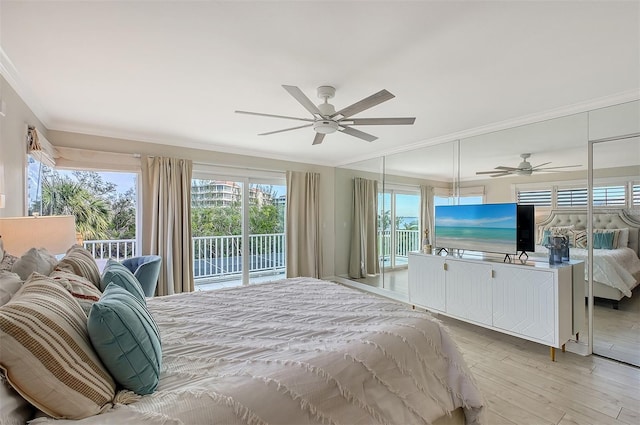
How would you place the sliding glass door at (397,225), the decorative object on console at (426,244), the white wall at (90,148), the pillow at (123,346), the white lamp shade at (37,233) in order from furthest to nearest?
the sliding glass door at (397,225), the decorative object on console at (426,244), the white wall at (90,148), the white lamp shade at (37,233), the pillow at (123,346)

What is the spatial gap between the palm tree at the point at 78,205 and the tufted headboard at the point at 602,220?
220 inches

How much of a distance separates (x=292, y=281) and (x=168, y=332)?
1320mm

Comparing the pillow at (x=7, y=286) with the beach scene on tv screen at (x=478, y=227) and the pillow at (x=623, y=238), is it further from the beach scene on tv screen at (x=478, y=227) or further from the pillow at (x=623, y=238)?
the pillow at (x=623, y=238)

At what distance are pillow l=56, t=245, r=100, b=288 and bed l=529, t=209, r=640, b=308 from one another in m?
4.21

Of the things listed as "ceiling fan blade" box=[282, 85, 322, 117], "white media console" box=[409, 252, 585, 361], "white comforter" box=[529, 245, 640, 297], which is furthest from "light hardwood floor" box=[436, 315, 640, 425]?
"ceiling fan blade" box=[282, 85, 322, 117]

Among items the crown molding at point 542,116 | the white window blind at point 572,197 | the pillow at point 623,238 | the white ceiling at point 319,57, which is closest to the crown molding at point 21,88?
the white ceiling at point 319,57

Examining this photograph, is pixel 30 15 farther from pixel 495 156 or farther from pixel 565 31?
pixel 495 156

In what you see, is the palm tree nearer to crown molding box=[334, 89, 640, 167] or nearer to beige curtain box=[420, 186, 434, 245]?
beige curtain box=[420, 186, 434, 245]

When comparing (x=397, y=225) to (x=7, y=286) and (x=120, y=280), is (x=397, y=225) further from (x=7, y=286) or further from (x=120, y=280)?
(x=7, y=286)

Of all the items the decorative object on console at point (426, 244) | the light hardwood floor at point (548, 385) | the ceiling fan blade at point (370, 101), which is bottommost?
the light hardwood floor at point (548, 385)

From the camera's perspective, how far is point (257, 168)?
529 centimetres

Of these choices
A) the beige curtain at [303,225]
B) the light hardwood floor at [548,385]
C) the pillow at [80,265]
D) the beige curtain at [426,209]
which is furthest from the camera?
the beige curtain at [303,225]

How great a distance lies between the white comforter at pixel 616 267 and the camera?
9.01 ft

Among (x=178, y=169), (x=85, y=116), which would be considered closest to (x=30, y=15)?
(x=85, y=116)
